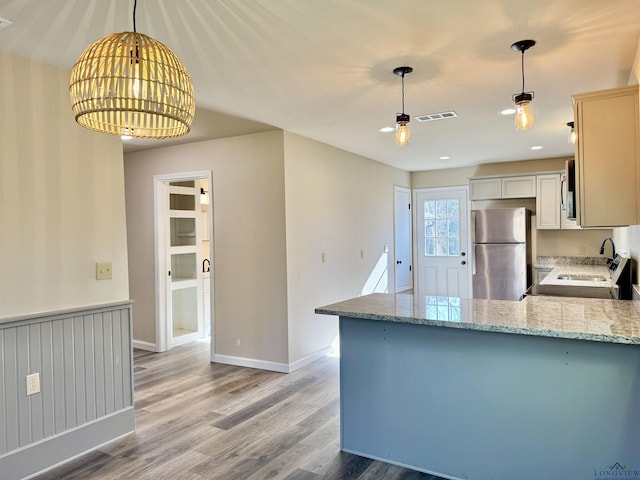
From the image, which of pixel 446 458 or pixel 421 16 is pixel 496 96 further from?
pixel 446 458

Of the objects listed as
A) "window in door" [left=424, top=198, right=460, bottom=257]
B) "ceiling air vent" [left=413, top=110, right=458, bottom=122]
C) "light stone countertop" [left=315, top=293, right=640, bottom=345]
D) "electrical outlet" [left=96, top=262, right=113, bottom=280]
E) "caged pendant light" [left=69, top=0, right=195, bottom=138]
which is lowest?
"light stone countertop" [left=315, top=293, right=640, bottom=345]

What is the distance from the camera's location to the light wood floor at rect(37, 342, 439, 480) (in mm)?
2506

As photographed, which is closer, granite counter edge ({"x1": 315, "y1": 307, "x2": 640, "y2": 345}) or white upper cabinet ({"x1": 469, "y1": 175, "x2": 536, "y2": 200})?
granite counter edge ({"x1": 315, "y1": 307, "x2": 640, "y2": 345})

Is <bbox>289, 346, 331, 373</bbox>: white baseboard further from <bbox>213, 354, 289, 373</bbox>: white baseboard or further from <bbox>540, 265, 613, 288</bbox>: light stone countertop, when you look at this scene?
<bbox>540, 265, 613, 288</bbox>: light stone countertop

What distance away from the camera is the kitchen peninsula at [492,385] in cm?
195

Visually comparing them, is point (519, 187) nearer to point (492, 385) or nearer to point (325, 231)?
point (325, 231)

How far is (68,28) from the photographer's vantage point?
2217 mm

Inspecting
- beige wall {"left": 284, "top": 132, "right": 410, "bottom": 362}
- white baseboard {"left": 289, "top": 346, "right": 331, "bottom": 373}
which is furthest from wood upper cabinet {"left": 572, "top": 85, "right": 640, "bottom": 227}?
white baseboard {"left": 289, "top": 346, "right": 331, "bottom": 373}

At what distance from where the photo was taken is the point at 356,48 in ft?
8.13

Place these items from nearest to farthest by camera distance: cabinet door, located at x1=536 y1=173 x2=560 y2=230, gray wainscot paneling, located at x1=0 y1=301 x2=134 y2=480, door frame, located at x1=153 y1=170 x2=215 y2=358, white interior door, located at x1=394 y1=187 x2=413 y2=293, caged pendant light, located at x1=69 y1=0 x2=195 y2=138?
caged pendant light, located at x1=69 y1=0 x2=195 y2=138
gray wainscot paneling, located at x1=0 y1=301 x2=134 y2=480
door frame, located at x1=153 y1=170 x2=215 y2=358
cabinet door, located at x1=536 y1=173 x2=560 y2=230
white interior door, located at x1=394 y1=187 x2=413 y2=293

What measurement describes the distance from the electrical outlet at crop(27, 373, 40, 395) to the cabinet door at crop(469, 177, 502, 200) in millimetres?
5772

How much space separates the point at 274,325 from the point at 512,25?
320 centimetres

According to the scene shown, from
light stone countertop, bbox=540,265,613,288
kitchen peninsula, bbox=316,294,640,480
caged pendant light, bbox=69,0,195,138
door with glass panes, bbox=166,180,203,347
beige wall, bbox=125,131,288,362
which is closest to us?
caged pendant light, bbox=69,0,195,138

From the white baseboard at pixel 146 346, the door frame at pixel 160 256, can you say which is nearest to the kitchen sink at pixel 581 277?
the door frame at pixel 160 256
